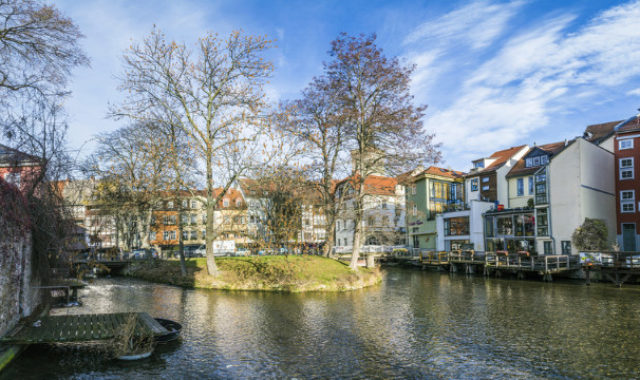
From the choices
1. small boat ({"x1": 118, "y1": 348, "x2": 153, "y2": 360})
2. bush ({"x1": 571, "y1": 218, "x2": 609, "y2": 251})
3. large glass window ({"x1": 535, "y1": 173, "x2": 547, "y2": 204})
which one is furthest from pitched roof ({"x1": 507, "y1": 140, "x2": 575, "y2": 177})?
small boat ({"x1": 118, "y1": 348, "x2": 153, "y2": 360})

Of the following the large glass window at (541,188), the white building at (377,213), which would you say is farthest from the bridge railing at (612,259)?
the white building at (377,213)

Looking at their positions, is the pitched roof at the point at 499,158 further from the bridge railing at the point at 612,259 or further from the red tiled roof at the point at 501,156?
the bridge railing at the point at 612,259

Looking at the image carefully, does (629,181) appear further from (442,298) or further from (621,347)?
(621,347)

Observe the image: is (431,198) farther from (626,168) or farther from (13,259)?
(13,259)

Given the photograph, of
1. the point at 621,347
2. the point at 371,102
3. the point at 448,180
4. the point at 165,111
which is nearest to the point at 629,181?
the point at 448,180

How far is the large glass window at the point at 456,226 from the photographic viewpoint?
50.5 m

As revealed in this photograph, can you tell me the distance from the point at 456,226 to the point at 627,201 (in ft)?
56.6

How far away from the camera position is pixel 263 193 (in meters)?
25.4

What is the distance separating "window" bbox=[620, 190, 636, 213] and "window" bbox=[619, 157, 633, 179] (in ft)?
5.14

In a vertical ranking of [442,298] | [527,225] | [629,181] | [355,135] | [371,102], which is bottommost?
[442,298]

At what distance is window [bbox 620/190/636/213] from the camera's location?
4091 cm

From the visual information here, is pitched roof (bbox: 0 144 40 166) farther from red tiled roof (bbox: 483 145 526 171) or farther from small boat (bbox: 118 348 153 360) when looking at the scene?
red tiled roof (bbox: 483 145 526 171)

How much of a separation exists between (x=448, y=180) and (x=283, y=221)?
42659mm

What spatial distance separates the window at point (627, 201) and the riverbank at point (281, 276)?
2810cm
